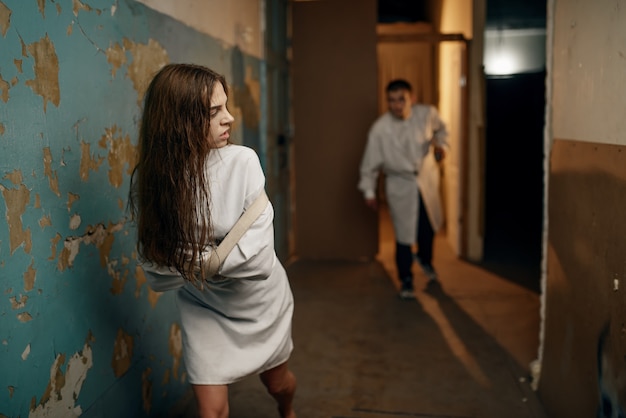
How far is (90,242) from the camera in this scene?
1879 mm

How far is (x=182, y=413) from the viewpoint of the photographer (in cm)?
258

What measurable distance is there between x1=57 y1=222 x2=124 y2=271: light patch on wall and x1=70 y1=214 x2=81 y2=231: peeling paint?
0.09 feet

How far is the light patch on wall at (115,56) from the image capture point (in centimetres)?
199

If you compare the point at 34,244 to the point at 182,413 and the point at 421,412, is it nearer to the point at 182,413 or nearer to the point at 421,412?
the point at 182,413

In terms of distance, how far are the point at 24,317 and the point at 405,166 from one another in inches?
122

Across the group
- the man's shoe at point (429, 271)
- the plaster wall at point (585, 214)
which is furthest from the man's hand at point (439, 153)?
the plaster wall at point (585, 214)

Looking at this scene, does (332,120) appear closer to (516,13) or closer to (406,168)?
(406,168)

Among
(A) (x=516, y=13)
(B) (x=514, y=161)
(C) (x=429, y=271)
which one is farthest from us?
(B) (x=514, y=161)

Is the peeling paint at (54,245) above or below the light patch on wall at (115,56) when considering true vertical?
below

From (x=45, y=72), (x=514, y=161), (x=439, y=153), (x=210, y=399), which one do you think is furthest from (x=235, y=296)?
(x=514, y=161)

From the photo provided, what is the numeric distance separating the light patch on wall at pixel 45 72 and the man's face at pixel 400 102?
287 cm

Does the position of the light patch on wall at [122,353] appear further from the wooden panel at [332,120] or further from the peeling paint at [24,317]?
the wooden panel at [332,120]

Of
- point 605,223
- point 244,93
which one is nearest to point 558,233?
point 605,223

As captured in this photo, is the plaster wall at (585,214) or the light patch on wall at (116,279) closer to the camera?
the plaster wall at (585,214)
